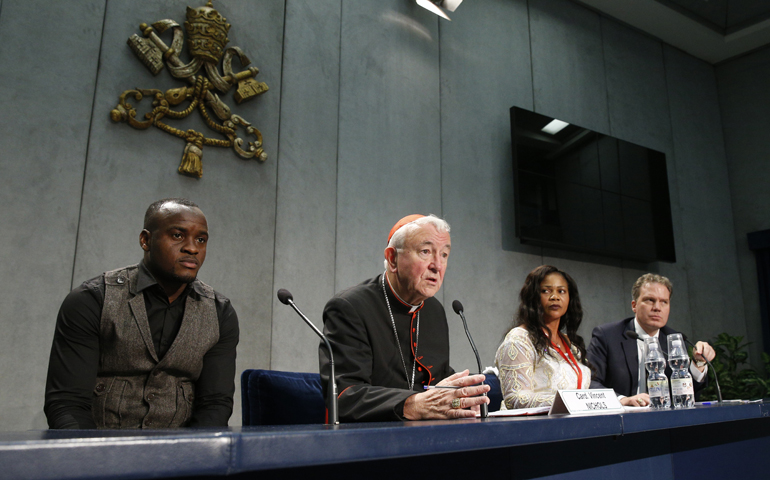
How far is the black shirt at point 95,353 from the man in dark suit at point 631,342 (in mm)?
1952

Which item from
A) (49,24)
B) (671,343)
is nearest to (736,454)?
(671,343)

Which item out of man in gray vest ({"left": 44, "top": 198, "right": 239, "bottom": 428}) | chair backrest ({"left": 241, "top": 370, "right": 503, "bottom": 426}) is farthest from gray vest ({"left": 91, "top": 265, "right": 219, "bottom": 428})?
chair backrest ({"left": 241, "top": 370, "right": 503, "bottom": 426})

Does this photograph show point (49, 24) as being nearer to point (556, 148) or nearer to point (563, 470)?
point (563, 470)

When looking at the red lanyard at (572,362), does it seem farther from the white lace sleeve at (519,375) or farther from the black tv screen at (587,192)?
the black tv screen at (587,192)

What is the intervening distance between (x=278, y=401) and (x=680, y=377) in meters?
1.49

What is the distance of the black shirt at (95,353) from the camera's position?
1716 mm

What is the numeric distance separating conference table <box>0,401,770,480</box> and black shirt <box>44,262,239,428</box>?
96cm

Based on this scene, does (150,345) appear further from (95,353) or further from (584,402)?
(584,402)

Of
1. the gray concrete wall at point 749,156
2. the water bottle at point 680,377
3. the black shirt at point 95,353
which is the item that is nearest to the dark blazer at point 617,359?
the water bottle at point 680,377

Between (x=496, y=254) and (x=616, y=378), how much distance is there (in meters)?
1.81

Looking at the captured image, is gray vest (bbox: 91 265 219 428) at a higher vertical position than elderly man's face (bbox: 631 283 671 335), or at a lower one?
lower

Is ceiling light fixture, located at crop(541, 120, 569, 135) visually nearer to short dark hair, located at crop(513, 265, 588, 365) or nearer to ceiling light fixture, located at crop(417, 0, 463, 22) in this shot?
ceiling light fixture, located at crop(417, 0, 463, 22)

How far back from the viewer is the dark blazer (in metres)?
3.06

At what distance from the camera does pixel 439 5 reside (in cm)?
465
